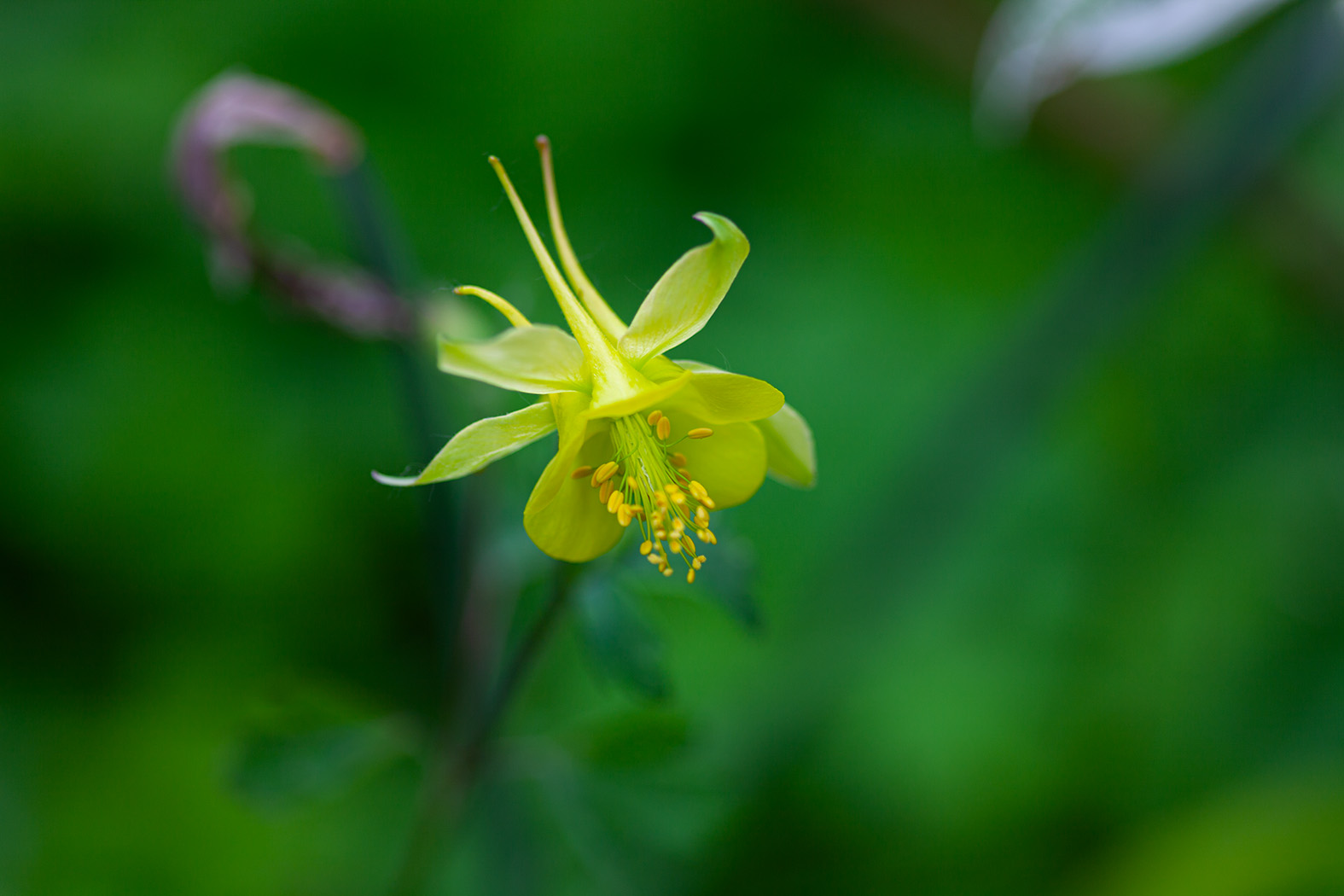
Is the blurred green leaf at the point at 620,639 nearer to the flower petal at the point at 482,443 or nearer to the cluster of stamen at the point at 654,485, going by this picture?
the cluster of stamen at the point at 654,485

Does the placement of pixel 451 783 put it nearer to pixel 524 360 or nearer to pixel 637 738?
pixel 637 738

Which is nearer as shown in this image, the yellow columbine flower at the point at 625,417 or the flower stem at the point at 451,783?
the yellow columbine flower at the point at 625,417

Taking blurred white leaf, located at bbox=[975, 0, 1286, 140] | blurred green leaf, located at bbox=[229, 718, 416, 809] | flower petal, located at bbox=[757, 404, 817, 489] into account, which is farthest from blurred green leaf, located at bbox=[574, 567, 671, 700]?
blurred white leaf, located at bbox=[975, 0, 1286, 140]

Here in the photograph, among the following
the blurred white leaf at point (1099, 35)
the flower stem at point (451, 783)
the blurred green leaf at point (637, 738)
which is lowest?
the flower stem at point (451, 783)

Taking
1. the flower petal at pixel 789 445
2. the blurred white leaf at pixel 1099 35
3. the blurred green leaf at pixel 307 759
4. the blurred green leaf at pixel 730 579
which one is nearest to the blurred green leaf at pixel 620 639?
the blurred green leaf at pixel 730 579

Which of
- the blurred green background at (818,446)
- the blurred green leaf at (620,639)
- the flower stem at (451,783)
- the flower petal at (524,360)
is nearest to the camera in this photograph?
the flower petal at (524,360)

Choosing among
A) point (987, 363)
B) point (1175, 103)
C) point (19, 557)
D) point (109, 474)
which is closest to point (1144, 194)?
point (987, 363)

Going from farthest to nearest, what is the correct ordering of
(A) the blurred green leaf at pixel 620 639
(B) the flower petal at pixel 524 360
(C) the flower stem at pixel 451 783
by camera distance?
(C) the flower stem at pixel 451 783 → (A) the blurred green leaf at pixel 620 639 → (B) the flower petal at pixel 524 360
